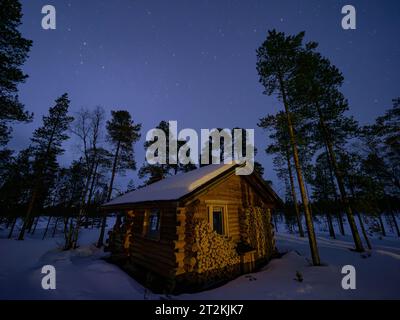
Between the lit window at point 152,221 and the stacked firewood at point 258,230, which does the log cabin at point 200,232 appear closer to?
the stacked firewood at point 258,230

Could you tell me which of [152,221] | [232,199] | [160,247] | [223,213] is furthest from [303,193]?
[152,221]

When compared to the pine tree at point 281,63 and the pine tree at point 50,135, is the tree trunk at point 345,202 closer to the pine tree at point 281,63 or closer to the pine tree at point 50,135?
the pine tree at point 281,63

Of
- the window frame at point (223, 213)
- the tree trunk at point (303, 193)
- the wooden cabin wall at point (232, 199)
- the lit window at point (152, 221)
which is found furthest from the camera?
the lit window at point (152, 221)

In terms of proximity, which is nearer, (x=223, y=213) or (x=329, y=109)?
(x=223, y=213)

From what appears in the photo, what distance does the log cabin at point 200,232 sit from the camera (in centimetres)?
780

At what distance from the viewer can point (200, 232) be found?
8.20 metres

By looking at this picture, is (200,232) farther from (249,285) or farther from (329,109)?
(329,109)

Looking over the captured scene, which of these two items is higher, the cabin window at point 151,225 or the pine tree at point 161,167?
the pine tree at point 161,167

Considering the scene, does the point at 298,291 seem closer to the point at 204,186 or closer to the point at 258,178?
the point at 204,186

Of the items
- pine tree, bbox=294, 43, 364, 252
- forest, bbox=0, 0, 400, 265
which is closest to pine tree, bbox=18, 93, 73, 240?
forest, bbox=0, 0, 400, 265

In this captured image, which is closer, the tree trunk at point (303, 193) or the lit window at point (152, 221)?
the tree trunk at point (303, 193)

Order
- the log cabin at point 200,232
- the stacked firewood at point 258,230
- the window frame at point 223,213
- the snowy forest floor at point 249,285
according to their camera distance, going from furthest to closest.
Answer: the stacked firewood at point 258,230 < the window frame at point 223,213 < the log cabin at point 200,232 < the snowy forest floor at point 249,285

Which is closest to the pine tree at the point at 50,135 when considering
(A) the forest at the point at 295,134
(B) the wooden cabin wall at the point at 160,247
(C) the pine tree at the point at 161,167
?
(A) the forest at the point at 295,134

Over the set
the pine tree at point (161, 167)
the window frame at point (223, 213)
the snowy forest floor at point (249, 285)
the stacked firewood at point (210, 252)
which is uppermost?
the pine tree at point (161, 167)
